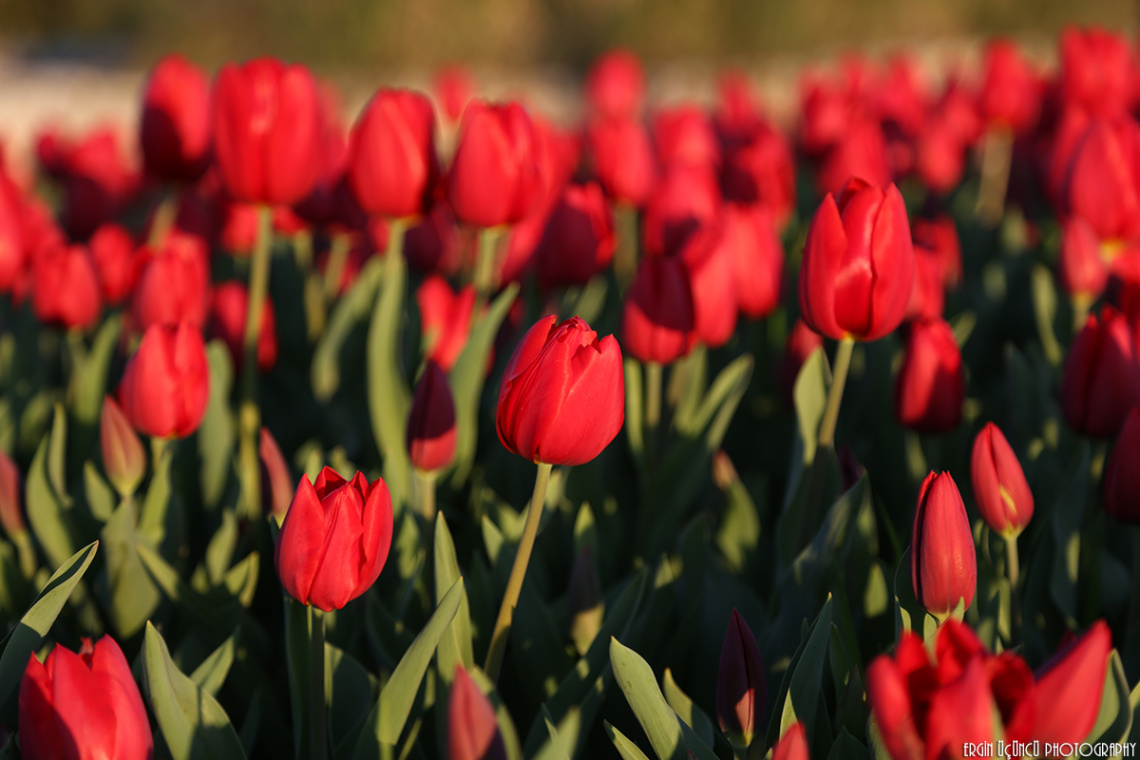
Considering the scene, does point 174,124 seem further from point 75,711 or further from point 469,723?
point 469,723

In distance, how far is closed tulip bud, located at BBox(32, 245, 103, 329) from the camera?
1.44 meters

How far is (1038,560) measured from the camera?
115 centimetres

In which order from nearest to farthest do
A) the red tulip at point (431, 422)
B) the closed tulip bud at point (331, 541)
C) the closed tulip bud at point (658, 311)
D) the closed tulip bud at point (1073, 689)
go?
the closed tulip bud at point (1073, 689)
the closed tulip bud at point (331, 541)
the red tulip at point (431, 422)
the closed tulip bud at point (658, 311)

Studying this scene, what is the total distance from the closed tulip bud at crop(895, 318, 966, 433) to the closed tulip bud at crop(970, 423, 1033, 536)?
186mm

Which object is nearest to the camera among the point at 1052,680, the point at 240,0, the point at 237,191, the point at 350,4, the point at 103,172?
the point at 1052,680

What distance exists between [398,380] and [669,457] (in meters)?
0.37

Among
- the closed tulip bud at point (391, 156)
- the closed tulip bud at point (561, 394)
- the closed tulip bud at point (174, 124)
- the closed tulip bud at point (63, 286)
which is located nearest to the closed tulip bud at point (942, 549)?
the closed tulip bud at point (561, 394)

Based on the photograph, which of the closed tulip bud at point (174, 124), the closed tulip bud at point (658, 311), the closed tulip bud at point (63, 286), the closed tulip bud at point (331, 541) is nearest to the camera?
the closed tulip bud at point (331, 541)

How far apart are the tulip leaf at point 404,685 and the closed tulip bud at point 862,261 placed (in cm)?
49

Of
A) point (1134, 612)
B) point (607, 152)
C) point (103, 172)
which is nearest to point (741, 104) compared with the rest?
point (607, 152)

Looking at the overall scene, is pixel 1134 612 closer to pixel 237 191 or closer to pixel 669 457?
pixel 669 457

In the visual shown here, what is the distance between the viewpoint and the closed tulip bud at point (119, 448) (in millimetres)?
1132

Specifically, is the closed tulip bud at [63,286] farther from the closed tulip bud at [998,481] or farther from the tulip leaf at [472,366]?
the closed tulip bud at [998,481]

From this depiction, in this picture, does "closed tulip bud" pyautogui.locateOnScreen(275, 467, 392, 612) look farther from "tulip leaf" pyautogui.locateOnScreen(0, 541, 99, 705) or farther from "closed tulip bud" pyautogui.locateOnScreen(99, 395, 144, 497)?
"closed tulip bud" pyautogui.locateOnScreen(99, 395, 144, 497)
